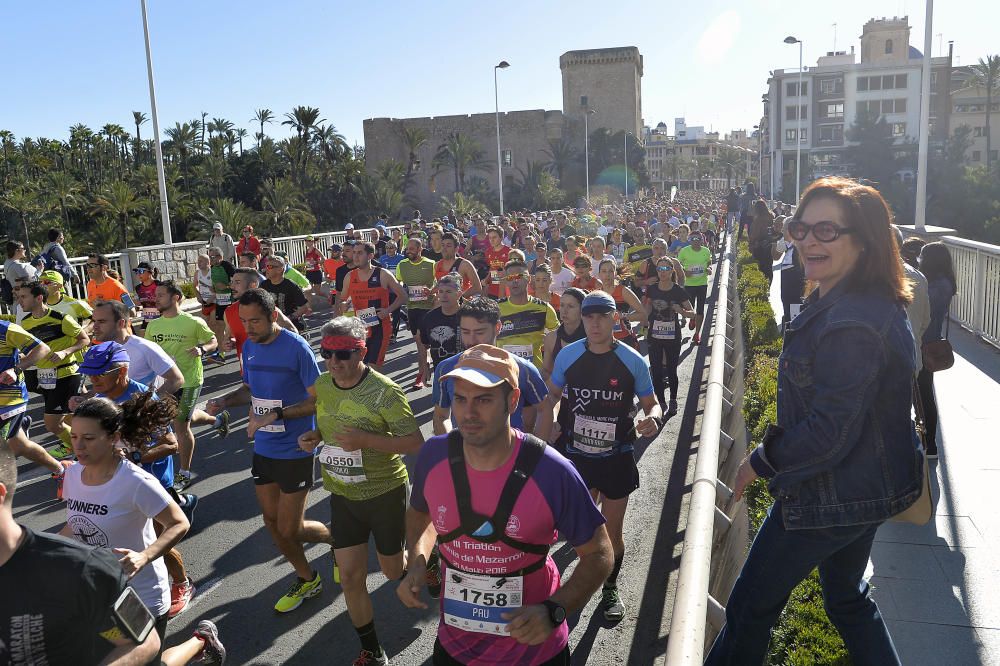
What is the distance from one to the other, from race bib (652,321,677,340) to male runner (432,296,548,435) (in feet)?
14.3

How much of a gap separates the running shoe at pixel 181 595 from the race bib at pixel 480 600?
2173 mm

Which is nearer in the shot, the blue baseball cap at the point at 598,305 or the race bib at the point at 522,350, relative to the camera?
the blue baseball cap at the point at 598,305

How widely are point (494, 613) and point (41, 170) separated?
259ft

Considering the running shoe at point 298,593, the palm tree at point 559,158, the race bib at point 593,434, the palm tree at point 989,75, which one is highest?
the palm tree at point 989,75

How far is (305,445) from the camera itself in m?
4.39

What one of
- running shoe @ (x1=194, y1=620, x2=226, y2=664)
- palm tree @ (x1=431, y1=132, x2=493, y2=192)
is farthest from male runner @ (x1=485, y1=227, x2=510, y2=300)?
palm tree @ (x1=431, y1=132, x2=493, y2=192)

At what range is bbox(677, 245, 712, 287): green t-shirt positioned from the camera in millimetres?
13906

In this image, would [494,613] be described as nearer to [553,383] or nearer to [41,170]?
[553,383]

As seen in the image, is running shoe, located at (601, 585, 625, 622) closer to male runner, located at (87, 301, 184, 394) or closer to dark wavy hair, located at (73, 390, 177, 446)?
dark wavy hair, located at (73, 390, 177, 446)

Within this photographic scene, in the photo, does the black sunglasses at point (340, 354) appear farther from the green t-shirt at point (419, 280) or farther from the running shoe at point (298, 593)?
the green t-shirt at point (419, 280)

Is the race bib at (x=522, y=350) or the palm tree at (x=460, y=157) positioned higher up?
the palm tree at (x=460, y=157)

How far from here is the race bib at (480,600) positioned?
2.80 metres

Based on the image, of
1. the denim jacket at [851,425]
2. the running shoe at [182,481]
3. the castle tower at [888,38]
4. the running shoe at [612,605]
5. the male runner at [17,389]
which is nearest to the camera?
the denim jacket at [851,425]

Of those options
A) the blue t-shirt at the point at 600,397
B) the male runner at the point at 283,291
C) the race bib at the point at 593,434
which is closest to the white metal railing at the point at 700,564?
the blue t-shirt at the point at 600,397
